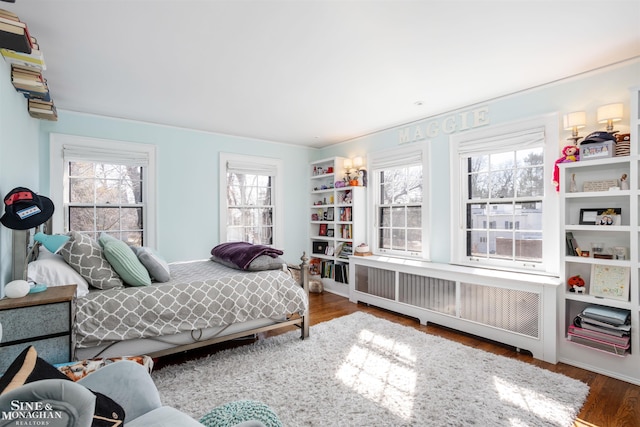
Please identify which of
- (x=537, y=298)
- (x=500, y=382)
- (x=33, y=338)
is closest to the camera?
(x=33, y=338)

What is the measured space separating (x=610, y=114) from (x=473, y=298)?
197 centimetres

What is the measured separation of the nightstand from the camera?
1.69 m

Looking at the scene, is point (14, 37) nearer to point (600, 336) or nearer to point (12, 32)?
point (12, 32)

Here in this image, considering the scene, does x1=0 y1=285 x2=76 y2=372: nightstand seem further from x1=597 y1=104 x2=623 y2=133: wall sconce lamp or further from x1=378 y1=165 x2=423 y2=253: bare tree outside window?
x1=597 y1=104 x2=623 y2=133: wall sconce lamp

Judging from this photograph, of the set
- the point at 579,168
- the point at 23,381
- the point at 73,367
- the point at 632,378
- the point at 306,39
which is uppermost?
the point at 306,39

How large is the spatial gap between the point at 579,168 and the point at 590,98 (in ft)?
2.01

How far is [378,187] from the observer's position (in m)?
4.81

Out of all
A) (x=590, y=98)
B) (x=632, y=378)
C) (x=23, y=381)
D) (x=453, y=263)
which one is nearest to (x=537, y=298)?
(x=632, y=378)

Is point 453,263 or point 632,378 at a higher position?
point 453,263

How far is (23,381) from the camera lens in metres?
0.86

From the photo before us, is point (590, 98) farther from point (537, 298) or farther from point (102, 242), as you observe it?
point (102, 242)

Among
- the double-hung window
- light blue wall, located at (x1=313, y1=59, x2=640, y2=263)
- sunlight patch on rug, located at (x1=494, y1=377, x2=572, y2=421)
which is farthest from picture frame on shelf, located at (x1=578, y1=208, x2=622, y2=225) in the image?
the double-hung window

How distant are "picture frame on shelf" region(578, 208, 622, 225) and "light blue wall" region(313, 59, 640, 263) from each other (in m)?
0.67

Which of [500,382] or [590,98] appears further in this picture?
[590,98]
